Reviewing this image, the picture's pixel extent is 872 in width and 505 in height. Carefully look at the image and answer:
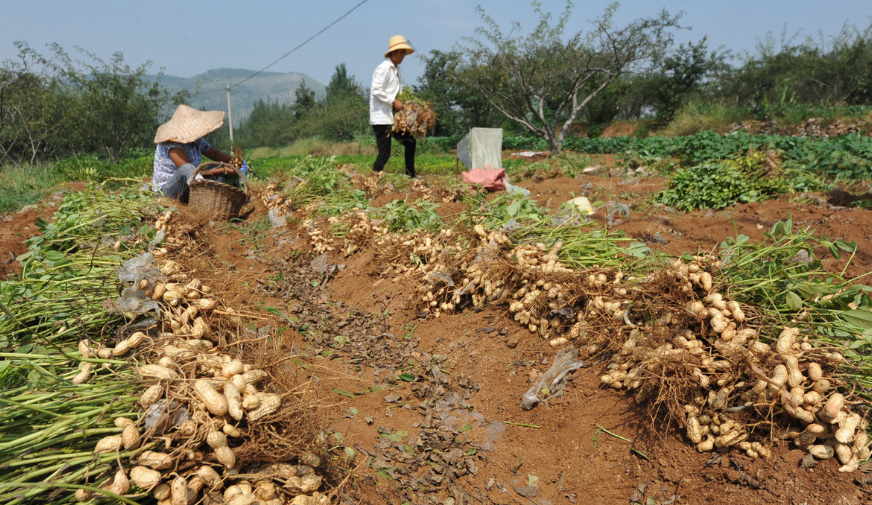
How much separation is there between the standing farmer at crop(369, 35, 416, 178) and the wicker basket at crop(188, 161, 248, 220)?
2276mm

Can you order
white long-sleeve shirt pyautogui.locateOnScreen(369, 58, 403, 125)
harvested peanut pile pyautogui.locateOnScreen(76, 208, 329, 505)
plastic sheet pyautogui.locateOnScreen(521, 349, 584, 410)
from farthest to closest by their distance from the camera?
white long-sleeve shirt pyautogui.locateOnScreen(369, 58, 403, 125) → plastic sheet pyautogui.locateOnScreen(521, 349, 584, 410) → harvested peanut pile pyautogui.locateOnScreen(76, 208, 329, 505)

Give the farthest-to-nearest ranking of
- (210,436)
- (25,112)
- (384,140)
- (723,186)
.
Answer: (25,112)
(384,140)
(723,186)
(210,436)

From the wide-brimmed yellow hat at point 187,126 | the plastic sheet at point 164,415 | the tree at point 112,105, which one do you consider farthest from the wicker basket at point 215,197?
the tree at point 112,105

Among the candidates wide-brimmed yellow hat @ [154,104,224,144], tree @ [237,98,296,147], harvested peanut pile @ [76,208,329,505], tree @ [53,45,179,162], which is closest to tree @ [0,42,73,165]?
tree @ [53,45,179,162]

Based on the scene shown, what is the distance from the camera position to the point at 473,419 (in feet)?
7.81

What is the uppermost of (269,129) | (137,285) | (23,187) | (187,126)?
(269,129)

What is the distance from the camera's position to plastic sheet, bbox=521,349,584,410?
235cm

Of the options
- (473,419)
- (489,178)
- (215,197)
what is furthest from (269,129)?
(473,419)

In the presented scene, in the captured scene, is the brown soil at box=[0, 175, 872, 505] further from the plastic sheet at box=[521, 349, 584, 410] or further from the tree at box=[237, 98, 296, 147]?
the tree at box=[237, 98, 296, 147]

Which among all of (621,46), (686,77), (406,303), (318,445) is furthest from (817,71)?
(318,445)

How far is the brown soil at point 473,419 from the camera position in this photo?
1800 mm

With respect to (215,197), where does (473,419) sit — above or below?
below

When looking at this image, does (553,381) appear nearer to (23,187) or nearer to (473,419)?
(473,419)

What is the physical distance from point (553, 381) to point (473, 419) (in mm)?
461
